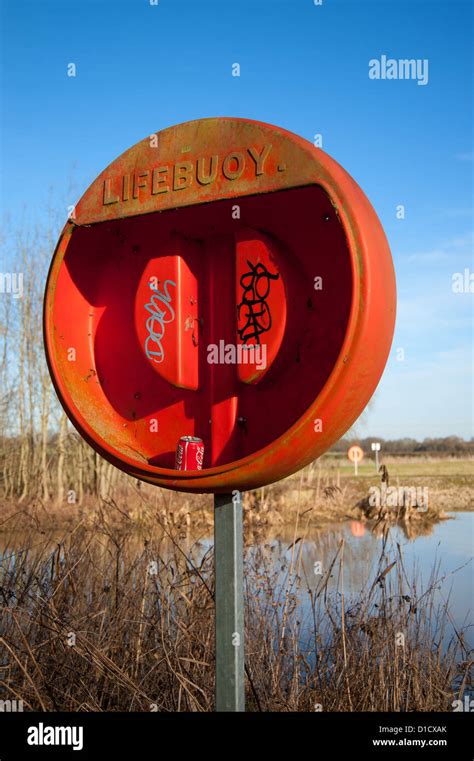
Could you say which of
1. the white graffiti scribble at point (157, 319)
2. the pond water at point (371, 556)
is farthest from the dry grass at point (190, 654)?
the white graffiti scribble at point (157, 319)

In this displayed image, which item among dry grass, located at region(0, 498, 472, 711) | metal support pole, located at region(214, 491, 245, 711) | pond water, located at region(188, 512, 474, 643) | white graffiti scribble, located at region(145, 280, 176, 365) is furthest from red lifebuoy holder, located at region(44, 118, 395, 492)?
pond water, located at region(188, 512, 474, 643)

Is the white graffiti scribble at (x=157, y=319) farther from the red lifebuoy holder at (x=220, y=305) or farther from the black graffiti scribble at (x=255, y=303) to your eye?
the black graffiti scribble at (x=255, y=303)

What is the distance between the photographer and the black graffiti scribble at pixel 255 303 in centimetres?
173

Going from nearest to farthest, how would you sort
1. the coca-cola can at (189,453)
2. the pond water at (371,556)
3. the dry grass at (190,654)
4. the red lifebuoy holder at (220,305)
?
1. the red lifebuoy holder at (220,305)
2. the coca-cola can at (189,453)
3. the dry grass at (190,654)
4. the pond water at (371,556)

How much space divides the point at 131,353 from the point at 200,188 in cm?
51

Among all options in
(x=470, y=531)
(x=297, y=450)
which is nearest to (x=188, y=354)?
(x=297, y=450)

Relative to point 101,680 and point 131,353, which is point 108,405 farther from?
point 101,680

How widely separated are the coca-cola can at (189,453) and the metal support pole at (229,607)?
12cm

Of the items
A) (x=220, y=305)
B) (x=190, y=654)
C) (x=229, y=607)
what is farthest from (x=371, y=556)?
(x=220, y=305)

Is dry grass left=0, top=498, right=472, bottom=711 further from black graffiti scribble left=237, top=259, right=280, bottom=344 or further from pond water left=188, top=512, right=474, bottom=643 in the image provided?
black graffiti scribble left=237, top=259, right=280, bottom=344

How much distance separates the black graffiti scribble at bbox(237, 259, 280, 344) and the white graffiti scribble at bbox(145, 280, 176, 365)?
7.6 inches

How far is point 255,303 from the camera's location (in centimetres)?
175

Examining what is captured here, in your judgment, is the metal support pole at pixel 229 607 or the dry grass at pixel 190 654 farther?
the dry grass at pixel 190 654

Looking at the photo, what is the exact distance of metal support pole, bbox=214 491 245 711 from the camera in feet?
5.73
